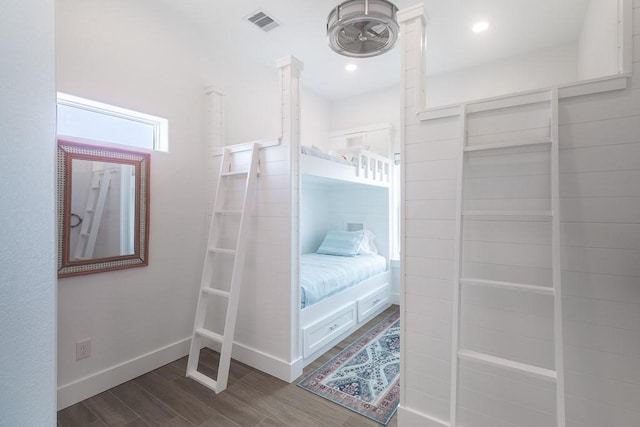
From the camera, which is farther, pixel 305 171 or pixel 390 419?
pixel 305 171

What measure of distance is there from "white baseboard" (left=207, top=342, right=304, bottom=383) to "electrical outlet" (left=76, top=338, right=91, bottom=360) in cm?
102

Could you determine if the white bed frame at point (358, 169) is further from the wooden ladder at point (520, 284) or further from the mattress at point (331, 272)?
the wooden ladder at point (520, 284)

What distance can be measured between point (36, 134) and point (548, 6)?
135 inches

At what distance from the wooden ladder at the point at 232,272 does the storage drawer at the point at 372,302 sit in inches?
59.8

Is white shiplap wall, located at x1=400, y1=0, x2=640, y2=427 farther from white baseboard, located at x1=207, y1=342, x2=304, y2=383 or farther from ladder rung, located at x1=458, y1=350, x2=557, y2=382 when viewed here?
white baseboard, located at x1=207, y1=342, x2=304, y2=383

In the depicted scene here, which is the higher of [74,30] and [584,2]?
[584,2]

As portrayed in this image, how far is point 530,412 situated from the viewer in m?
1.44

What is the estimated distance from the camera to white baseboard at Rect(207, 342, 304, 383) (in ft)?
7.43

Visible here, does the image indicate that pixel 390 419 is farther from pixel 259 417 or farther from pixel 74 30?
pixel 74 30

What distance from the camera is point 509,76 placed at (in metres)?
3.33

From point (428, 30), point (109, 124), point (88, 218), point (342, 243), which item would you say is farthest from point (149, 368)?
point (428, 30)

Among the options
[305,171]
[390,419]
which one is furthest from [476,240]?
[305,171]

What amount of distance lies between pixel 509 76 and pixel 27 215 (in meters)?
4.11

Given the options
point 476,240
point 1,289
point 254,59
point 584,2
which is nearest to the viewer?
point 1,289
